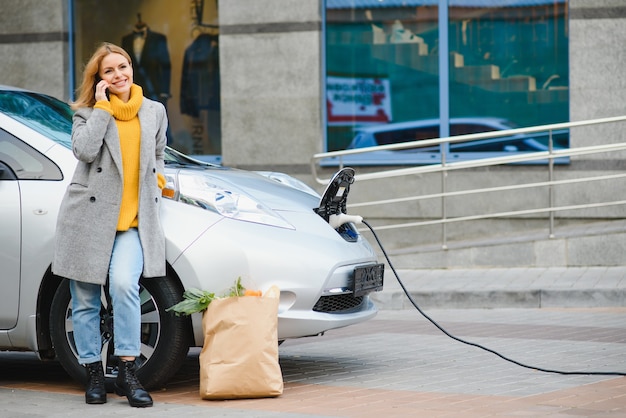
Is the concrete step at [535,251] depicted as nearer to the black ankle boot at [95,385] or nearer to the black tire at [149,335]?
the black tire at [149,335]

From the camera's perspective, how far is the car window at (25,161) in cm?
640

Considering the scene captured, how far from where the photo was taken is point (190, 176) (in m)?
6.40

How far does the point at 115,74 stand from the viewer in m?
6.06

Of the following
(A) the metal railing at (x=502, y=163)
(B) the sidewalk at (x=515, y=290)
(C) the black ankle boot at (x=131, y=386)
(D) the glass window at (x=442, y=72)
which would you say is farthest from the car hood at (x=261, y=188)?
(D) the glass window at (x=442, y=72)

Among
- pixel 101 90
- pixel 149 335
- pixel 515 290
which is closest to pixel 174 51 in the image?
pixel 515 290

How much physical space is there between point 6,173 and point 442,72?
7587 mm

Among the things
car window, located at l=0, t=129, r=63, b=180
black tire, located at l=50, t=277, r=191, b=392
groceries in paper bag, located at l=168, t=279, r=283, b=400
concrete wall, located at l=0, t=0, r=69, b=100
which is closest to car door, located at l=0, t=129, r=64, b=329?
car window, located at l=0, t=129, r=63, b=180

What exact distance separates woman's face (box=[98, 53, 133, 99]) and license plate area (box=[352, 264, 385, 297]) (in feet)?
5.25

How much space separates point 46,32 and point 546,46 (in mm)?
6112

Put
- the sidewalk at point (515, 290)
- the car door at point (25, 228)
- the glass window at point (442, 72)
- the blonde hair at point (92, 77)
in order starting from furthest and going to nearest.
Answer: the glass window at point (442, 72) < the sidewalk at point (515, 290) < the car door at point (25, 228) < the blonde hair at point (92, 77)

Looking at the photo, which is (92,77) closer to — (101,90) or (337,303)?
(101,90)

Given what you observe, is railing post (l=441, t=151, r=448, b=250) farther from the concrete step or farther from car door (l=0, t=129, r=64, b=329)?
car door (l=0, t=129, r=64, b=329)

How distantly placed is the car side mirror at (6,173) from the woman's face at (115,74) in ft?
2.66

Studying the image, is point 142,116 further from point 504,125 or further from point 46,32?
point 46,32
